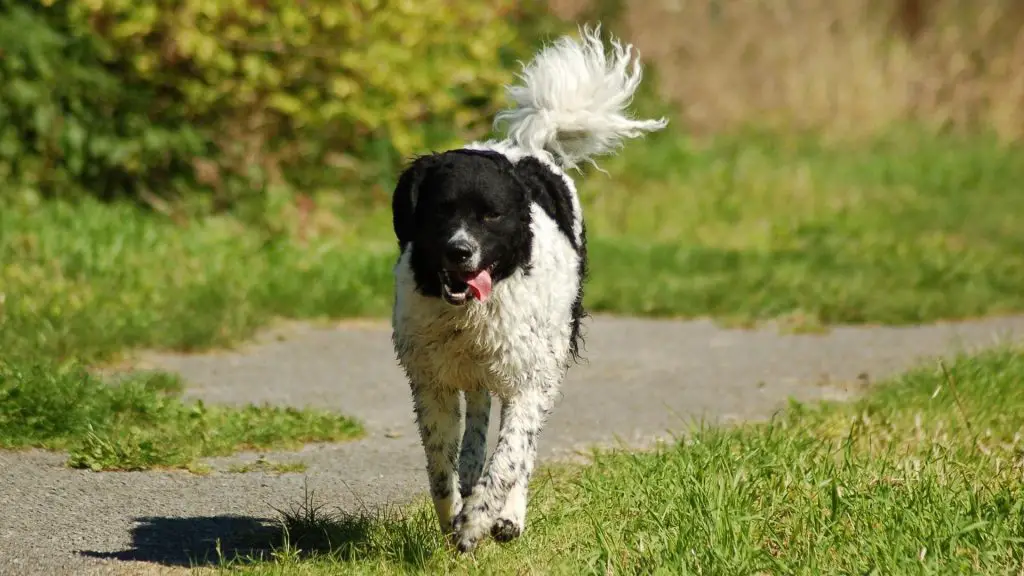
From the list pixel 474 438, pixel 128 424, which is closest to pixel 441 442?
pixel 474 438

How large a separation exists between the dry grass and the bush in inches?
218

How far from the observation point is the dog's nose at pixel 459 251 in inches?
193

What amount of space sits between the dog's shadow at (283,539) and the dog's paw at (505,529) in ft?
0.69

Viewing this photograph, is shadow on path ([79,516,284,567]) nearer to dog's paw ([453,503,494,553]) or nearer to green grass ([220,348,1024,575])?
green grass ([220,348,1024,575])

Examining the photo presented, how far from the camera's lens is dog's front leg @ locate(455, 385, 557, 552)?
495 centimetres

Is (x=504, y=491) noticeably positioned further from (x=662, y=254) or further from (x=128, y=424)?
(x=662, y=254)

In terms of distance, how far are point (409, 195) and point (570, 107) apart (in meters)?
1.24

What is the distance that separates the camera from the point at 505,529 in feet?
Result: 16.3

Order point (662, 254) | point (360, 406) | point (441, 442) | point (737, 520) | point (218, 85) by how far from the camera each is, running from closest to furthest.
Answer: point (737, 520) < point (441, 442) < point (360, 406) < point (218, 85) < point (662, 254)

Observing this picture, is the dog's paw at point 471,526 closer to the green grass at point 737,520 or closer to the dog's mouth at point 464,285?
the green grass at point 737,520

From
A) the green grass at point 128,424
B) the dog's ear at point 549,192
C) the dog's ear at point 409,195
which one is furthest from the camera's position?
the green grass at point 128,424

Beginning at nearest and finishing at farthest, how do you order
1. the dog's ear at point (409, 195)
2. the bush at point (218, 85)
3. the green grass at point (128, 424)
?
the dog's ear at point (409, 195) → the green grass at point (128, 424) → the bush at point (218, 85)

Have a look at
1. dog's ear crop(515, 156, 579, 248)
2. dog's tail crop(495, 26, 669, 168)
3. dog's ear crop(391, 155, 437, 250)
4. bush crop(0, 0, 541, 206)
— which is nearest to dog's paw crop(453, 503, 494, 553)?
dog's ear crop(391, 155, 437, 250)

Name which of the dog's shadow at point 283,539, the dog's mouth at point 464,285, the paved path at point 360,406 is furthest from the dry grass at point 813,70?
the dog's mouth at point 464,285
